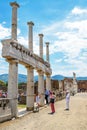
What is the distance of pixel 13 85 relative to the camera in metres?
17.5

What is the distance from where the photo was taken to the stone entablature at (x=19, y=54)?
16686 mm

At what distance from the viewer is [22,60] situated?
19188 millimetres

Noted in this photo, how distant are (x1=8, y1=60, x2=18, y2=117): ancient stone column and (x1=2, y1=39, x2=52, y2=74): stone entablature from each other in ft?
1.73

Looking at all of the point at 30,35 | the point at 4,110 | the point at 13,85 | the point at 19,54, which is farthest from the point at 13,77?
the point at 30,35

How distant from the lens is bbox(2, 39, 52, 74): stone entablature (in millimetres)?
16686

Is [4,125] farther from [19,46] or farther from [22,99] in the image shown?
[22,99]

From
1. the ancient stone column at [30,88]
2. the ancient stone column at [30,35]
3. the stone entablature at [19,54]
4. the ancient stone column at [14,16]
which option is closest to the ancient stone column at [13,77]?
the ancient stone column at [14,16]

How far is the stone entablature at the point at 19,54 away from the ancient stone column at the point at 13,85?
1.73 ft

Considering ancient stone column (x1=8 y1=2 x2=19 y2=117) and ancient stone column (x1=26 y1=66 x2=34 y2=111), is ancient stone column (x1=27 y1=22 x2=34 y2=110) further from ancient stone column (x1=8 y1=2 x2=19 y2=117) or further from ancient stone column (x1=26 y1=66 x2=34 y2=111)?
ancient stone column (x1=8 y1=2 x2=19 y2=117)

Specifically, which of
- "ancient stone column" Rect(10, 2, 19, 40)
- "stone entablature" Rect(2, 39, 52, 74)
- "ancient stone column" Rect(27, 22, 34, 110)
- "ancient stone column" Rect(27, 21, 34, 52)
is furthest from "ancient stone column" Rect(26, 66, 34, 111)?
"ancient stone column" Rect(10, 2, 19, 40)

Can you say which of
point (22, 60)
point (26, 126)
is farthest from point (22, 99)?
point (26, 126)

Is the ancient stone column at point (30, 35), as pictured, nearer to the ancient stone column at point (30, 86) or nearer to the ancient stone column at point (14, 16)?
the ancient stone column at point (30, 86)

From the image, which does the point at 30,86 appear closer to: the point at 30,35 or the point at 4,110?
the point at 30,35

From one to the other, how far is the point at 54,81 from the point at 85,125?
4942cm
